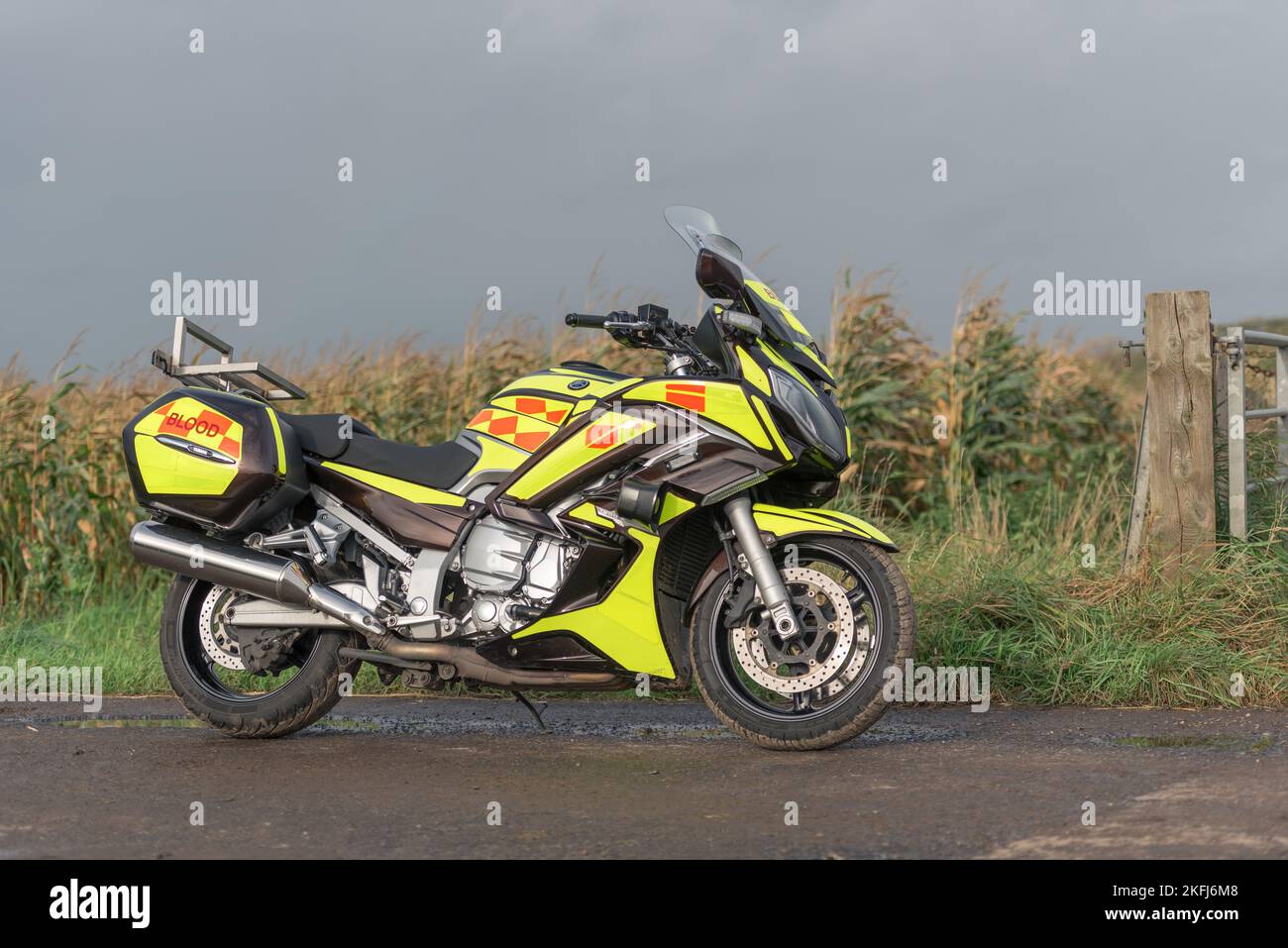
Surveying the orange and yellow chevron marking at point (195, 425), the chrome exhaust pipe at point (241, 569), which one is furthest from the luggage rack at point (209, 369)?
the chrome exhaust pipe at point (241, 569)

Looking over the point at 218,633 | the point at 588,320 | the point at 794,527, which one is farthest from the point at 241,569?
the point at 794,527

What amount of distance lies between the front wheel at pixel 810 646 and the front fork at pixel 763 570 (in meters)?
0.09

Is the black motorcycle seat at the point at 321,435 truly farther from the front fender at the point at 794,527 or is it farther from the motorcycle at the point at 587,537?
the front fender at the point at 794,527

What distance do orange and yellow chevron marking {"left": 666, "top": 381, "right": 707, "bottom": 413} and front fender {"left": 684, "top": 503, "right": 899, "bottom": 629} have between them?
0.51 m

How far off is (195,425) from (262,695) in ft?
4.25

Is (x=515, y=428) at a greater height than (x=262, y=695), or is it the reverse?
(x=515, y=428)

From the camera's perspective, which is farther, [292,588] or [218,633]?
[218,633]

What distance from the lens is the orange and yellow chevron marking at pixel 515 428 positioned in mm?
5980

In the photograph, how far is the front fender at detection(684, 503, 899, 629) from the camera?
5.74 metres

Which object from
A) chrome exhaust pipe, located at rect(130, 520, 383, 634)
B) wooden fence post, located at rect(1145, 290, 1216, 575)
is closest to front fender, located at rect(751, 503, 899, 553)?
chrome exhaust pipe, located at rect(130, 520, 383, 634)

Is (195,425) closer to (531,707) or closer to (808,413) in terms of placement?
(531,707)

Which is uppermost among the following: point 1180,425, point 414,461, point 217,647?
point 1180,425

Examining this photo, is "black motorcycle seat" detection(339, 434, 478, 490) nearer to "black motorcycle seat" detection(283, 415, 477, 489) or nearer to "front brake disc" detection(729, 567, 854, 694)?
"black motorcycle seat" detection(283, 415, 477, 489)

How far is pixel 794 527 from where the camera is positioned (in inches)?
226
